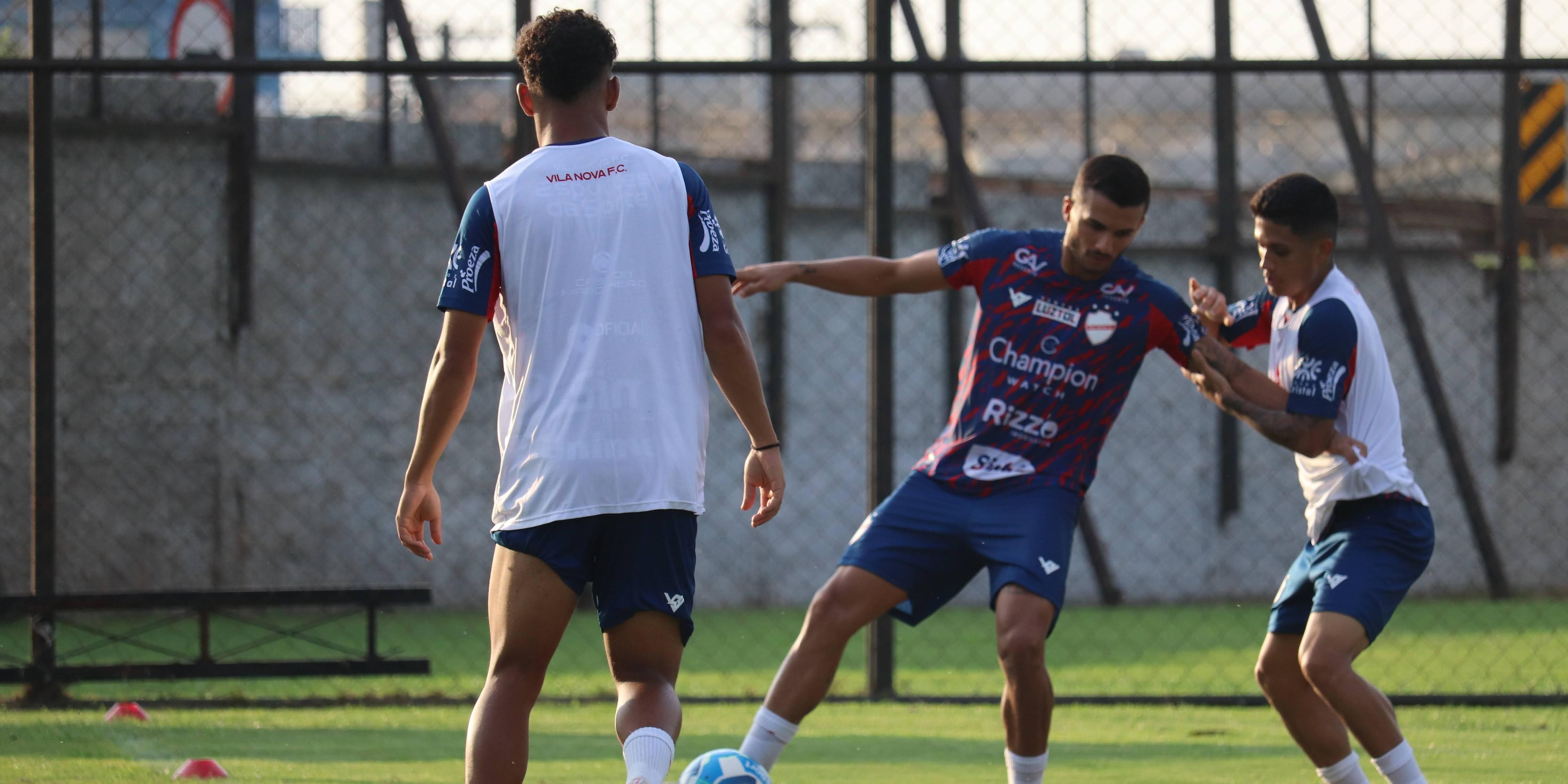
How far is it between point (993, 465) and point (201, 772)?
7.54 ft

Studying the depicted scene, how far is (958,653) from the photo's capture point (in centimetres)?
768

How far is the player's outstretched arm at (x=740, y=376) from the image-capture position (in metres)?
2.87

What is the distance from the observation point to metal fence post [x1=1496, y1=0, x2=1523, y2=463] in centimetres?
1026

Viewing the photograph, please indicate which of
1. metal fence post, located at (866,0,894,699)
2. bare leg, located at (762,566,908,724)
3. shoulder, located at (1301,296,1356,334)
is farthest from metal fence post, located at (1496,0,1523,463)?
bare leg, located at (762,566,908,724)

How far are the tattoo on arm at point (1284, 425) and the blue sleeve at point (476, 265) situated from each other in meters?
1.82

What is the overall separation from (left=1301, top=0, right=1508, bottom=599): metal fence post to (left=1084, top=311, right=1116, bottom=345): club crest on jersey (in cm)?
688

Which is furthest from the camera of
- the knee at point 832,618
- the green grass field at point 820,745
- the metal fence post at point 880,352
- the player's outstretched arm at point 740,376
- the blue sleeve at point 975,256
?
the metal fence post at point 880,352

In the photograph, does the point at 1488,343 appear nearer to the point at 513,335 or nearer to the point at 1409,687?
the point at 1409,687

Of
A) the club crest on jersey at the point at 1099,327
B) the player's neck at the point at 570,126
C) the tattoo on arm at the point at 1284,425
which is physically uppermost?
the player's neck at the point at 570,126

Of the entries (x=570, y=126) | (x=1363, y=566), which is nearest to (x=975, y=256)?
(x=1363, y=566)

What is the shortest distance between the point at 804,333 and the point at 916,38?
8.24 feet

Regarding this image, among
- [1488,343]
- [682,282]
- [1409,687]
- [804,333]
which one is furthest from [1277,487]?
[682,282]

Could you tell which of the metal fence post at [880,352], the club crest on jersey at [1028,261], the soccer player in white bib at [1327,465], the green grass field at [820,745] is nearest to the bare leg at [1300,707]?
the soccer player in white bib at [1327,465]

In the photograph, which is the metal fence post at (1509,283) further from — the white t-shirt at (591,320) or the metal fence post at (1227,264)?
the white t-shirt at (591,320)
